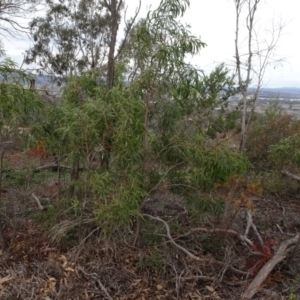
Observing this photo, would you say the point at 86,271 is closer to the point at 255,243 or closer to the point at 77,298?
the point at 77,298

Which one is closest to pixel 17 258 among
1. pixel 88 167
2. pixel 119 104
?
pixel 88 167

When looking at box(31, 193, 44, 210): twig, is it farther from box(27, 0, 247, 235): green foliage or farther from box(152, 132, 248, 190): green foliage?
box(152, 132, 248, 190): green foliage

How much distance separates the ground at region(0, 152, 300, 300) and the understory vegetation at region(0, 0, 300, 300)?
1 cm

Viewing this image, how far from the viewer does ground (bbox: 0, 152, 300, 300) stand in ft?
14.8

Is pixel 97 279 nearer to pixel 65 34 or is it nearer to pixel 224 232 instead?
pixel 224 232

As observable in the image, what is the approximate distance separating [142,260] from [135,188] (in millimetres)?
972

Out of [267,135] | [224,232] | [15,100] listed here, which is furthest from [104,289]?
[267,135]

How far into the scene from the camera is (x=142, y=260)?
188 inches

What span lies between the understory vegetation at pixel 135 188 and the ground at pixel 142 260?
0.01m

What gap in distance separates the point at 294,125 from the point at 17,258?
6812mm

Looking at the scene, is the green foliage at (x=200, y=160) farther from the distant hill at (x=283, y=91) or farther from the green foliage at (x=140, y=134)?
the distant hill at (x=283, y=91)

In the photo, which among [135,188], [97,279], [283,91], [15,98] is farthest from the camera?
[283,91]

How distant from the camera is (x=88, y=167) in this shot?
4566 millimetres

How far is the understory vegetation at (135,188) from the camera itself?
167 inches
